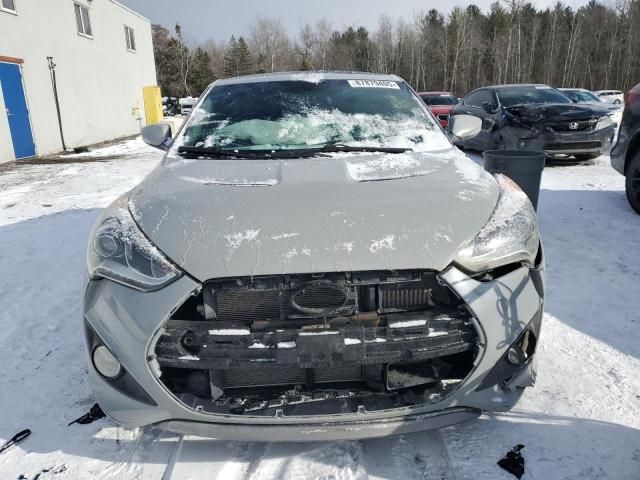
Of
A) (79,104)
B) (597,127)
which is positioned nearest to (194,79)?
(79,104)

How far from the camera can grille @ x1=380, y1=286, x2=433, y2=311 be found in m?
1.81

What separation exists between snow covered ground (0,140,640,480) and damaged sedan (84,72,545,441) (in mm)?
287

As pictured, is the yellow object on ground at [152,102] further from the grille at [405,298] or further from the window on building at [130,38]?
the grille at [405,298]

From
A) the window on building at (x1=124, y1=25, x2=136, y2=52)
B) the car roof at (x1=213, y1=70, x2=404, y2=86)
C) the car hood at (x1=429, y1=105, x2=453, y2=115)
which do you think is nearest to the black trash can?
the car roof at (x1=213, y1=70, x2=404, y2=86)

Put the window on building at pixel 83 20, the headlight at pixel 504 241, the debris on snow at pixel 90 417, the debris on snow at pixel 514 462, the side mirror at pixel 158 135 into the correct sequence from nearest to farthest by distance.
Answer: the headlight at pixel 504 241 < the debris on snow at pixel 514 462 < the debris on snow at pixel 90 417 < the side mirror at pixel 158 135 < the window on building at pixel 83 20

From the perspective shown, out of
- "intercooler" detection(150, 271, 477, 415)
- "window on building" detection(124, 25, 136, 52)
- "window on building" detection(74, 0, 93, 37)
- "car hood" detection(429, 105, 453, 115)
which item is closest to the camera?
"intercooler" detection(150, 271, 477, 415)

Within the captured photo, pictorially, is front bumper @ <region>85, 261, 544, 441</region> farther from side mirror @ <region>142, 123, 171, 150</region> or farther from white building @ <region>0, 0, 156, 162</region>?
white building @ <region>0, 0, 156, 162</region>

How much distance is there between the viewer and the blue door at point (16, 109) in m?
11.2

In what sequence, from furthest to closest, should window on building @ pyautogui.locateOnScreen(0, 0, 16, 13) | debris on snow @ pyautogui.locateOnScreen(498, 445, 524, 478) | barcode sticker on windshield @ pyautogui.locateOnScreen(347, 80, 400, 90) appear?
1. window on building @ pyautogui.locateOnScreen(0, 0, 16, 13)
2. barcode sticker on windshield @ pyautogui.locateOnScreen(347, 80, 400, 90)
3. debris on snow @ pyautogui.locateOnScreen(498, 445, 524, 478)

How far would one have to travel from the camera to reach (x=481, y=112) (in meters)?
9.75

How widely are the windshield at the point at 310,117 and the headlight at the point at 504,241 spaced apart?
92cm

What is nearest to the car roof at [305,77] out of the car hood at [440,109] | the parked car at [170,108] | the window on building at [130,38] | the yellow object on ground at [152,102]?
the car hood at [440,109]

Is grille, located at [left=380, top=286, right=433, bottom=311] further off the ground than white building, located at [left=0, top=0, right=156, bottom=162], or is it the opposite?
white building, located at [left=0, top=0, right=156, bottom=162]

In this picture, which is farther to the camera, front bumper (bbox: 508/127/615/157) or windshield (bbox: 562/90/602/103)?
windshield (bbox: 562/90/602/103)
